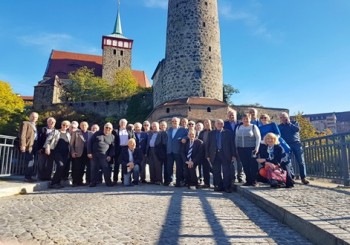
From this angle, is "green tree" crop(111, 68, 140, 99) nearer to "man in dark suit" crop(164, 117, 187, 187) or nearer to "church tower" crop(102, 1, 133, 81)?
"church tower" crop(102, 1, 133, 81)

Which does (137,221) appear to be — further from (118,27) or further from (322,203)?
(118,27)

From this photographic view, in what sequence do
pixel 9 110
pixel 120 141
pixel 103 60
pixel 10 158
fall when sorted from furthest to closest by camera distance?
pixel 103 60 < pixel 9 110 < pixel 120 141 < pixel 10 158

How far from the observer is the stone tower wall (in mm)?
60906

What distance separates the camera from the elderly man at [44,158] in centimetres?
827

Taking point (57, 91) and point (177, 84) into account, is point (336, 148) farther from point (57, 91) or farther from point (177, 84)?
point (57, 91)

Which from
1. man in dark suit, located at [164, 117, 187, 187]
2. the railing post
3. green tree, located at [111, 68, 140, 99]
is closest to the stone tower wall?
Answer: green tree, located at [111, 68, 140, 99]

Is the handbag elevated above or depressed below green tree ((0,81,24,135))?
below

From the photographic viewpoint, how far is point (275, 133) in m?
7.47

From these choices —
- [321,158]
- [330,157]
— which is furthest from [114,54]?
[330,157]

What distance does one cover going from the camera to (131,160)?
8.50m

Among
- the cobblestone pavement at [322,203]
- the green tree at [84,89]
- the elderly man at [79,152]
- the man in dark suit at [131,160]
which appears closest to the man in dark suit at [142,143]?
the man in dark suit at [131,160]

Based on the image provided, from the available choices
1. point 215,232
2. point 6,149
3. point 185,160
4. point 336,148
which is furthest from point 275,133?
point 6,149

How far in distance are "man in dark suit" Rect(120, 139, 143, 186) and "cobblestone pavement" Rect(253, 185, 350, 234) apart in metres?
3.73

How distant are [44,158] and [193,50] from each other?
22.3 metres
